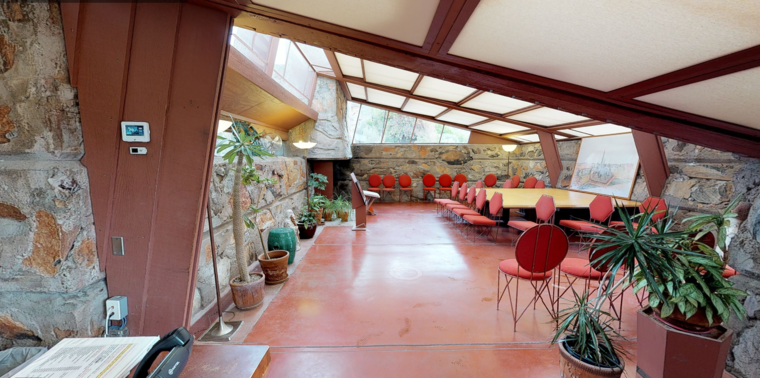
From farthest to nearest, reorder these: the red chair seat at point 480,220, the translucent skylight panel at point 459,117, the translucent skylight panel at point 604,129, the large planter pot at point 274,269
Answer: the translucent skylight panel at point 459,117 → the translucent skylight panel at point 604,129 → the red chair seat at point 480,220 → the large planter pot at point 274,269

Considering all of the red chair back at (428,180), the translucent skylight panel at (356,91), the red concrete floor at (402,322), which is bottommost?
the red concrete floor at (402,322)

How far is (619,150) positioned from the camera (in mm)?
5348

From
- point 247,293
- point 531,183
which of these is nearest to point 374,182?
point 531,183

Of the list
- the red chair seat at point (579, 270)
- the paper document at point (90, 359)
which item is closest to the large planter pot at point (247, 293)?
the paper document at point (90, 359)

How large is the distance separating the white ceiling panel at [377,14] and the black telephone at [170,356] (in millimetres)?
1614

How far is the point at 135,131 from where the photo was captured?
158cm

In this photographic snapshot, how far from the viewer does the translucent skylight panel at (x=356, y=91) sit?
691 cm

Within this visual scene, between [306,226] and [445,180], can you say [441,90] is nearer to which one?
[306,226]

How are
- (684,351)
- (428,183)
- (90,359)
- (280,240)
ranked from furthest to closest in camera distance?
(428,183) → (280,240) → (684,351) → (90,359)

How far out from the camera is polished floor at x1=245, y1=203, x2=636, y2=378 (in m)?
1.91

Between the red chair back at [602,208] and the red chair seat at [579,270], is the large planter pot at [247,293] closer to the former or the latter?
the red chair seat at [579,270]

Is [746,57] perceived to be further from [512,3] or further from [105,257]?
[105,257]

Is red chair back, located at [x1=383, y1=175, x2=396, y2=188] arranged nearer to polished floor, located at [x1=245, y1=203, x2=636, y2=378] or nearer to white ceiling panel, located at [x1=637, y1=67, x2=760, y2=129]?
polished floor, located at [x1=245, y1=203, x2=636, y2=378]

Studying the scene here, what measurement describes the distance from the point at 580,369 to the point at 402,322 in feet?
4.09
